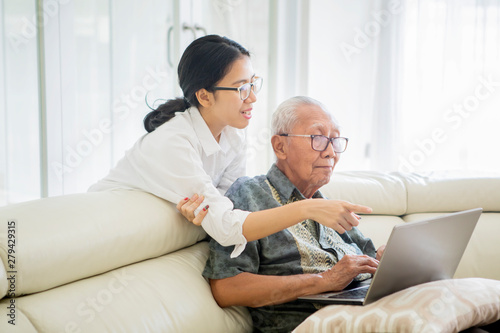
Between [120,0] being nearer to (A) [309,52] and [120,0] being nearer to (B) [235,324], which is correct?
(A) [309,52]

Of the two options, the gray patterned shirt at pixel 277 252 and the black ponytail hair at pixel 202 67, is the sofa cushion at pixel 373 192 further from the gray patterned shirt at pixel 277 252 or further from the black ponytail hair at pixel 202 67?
the black ponytail hair at pixel 202 67

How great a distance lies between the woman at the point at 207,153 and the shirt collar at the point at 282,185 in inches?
7.8

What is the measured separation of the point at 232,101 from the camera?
1663 millimetres

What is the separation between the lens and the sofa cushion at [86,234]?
1.15m

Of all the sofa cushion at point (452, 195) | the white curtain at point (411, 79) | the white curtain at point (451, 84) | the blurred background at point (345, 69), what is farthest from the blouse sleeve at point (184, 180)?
the white curtain at point (451, 84)

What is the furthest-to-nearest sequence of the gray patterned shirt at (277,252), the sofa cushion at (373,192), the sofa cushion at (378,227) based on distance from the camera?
the sofa cushion at (373,192)
the sofa cushion at (378,227)
the gray patterned shirt at (277,252)

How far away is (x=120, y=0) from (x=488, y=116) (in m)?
2.40

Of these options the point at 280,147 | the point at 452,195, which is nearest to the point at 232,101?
the point at 280,147

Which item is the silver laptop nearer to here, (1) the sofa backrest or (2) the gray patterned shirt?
(2) the gray patterned shirt

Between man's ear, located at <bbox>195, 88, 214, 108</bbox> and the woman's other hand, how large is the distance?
36 cm

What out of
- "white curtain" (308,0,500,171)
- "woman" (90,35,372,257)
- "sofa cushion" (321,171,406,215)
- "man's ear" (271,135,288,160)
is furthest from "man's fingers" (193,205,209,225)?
"white curtain" (308,0,500,171)

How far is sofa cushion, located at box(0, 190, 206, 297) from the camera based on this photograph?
115 cm

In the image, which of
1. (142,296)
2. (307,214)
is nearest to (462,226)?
(307,214)

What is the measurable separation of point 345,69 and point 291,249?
221 cm
